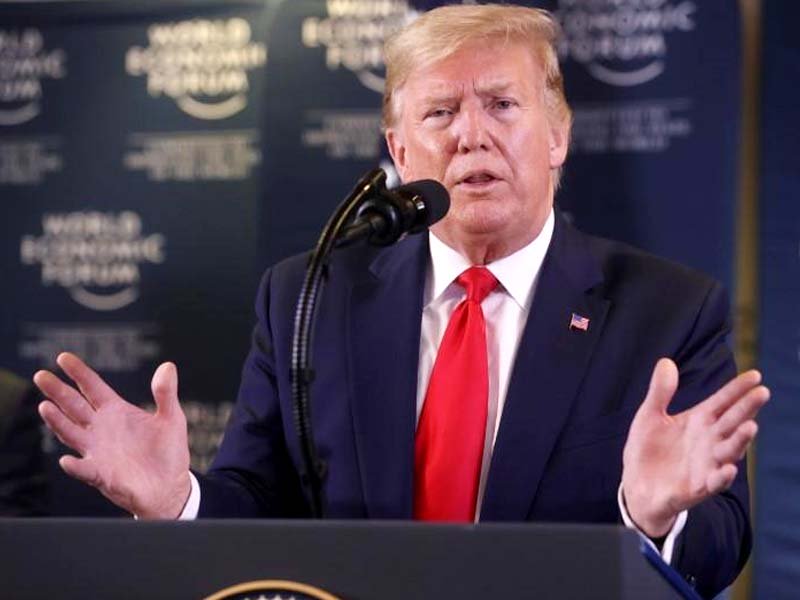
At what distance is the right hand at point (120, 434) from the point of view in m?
1.91

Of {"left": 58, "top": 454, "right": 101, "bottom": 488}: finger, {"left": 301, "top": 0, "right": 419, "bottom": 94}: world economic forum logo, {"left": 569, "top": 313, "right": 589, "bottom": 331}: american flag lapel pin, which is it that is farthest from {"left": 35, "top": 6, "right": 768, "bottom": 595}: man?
{"left": 301, "top": 0, "right": 419, "bottom": 94}: world economic forum logo

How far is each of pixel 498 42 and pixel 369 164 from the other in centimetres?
123

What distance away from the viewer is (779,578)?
10.9 feet

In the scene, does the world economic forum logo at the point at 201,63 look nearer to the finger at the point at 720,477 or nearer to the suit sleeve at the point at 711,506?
the suit sleeve at the point at 711,506

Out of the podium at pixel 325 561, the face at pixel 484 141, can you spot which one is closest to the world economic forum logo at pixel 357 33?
the face at pixel 484 141

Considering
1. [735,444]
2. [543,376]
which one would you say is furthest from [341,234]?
[543,376]

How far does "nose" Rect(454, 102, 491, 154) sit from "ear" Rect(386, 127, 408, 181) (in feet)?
0.56

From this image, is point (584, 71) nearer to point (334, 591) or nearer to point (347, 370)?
point (347, 370)

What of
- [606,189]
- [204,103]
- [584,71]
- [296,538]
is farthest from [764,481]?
[296,538]

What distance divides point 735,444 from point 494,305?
852mm

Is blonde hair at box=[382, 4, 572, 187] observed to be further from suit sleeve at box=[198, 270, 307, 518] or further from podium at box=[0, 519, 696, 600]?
podium at box=[0, 519, 696, 600]

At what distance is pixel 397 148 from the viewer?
271cm

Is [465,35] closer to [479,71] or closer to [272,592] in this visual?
[479,71]

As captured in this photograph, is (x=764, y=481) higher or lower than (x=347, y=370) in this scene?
lower
